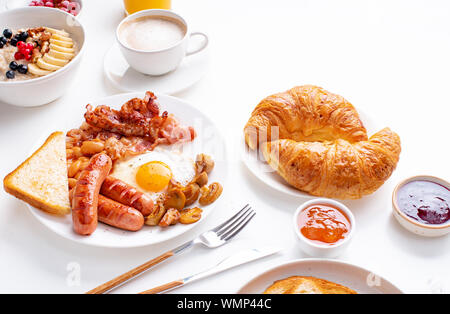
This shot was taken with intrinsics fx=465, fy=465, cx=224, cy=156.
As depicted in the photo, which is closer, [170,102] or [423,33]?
[170,102]

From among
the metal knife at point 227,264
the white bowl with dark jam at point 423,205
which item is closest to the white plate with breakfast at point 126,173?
the metal knife at point 227,264

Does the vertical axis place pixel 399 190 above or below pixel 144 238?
above

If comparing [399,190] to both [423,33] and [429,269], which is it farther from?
[423,33]

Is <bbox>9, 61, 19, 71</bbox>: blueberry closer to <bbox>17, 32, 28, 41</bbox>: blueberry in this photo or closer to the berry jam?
<bbox>17, 32, 28, 41</bbox>: blueberry

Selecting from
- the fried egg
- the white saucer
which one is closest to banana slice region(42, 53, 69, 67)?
the white saucer

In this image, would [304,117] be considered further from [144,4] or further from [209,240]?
[144,4]
